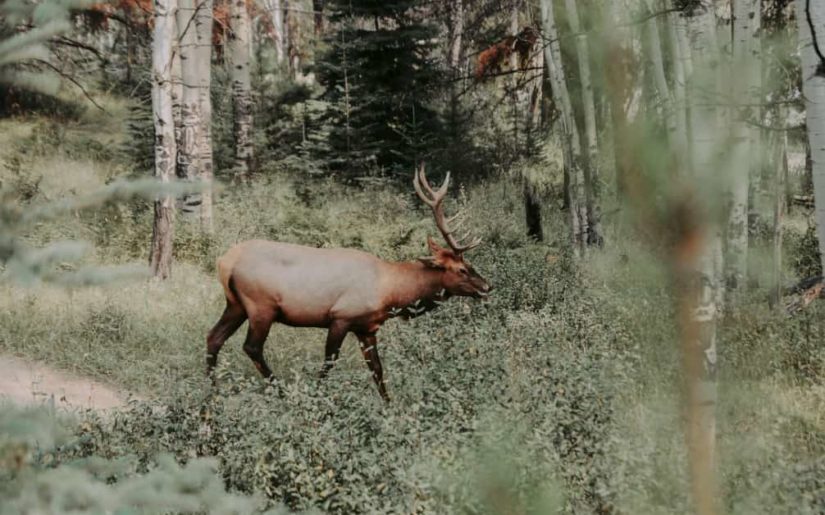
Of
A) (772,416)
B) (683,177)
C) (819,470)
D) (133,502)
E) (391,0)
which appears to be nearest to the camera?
(683,177)

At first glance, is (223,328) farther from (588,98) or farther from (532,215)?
(532,215)

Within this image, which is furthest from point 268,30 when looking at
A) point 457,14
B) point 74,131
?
point 74,131

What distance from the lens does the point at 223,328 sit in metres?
7.15

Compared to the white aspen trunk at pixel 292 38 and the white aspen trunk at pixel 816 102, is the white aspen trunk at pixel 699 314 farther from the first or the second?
the white aspen trunk at pixel 292 38

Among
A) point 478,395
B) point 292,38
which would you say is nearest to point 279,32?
point 292,38

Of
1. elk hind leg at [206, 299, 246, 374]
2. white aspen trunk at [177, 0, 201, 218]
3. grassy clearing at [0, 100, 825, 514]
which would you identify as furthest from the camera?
white aspen trunk at [177, 0, 201, 218]

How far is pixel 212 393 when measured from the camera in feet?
Result: 19.0

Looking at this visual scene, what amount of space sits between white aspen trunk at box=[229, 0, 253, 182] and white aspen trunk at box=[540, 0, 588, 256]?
22.3ft

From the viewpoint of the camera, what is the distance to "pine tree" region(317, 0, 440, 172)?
1669cm

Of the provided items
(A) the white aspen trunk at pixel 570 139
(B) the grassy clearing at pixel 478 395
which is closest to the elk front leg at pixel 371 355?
(B) the grassy clearing at pixel 478 395

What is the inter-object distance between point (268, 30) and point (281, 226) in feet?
65.6

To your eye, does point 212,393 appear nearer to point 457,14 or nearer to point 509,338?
point 509,338

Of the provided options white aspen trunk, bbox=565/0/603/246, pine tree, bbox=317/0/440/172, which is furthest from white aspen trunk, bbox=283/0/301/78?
white aspen trunk, bbox=565/0/603/246

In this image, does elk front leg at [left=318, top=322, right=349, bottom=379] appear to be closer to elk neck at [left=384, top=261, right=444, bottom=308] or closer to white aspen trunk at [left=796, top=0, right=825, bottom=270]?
elk neck at [left=384, top=261, right=444, bottom=308]
